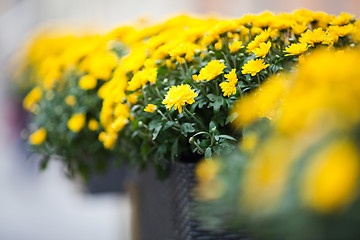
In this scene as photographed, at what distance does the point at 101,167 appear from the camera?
80.3 inches

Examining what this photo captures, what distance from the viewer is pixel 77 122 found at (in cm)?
195

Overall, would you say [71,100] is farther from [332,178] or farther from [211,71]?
[332,178]

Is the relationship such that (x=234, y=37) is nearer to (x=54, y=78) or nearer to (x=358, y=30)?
(x=358, y=30)

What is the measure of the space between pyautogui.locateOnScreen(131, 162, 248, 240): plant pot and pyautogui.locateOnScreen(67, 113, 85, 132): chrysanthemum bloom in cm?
32

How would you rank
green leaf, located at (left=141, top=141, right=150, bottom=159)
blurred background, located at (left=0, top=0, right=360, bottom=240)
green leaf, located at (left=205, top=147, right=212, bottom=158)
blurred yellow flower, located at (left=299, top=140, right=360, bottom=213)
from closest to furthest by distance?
blurred yellow flower, located at (left=299, top=140, right=360, bottom=213)
green leaf, located at (left=205, top=147, right=212, bottom=158)
green leaf, located at (left=141, top=141, right=150, bottom=159)
blurred background, located at (left=0, top=0, right=360, bottom=240)

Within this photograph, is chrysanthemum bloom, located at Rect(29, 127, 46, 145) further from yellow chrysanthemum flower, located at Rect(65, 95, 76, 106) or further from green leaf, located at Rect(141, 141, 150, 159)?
green leaf, located at Rect(141, 141, 150, 159)

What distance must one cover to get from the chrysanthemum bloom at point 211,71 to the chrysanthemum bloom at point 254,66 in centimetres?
6

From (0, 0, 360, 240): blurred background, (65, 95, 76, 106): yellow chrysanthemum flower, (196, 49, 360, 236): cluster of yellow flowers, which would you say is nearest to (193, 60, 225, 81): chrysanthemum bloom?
(196, 49, 360, 236): cluster of yellow flowers

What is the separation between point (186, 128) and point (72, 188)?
11.2ft

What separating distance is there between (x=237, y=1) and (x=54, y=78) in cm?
350

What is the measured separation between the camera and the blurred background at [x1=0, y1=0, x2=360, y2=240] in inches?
153

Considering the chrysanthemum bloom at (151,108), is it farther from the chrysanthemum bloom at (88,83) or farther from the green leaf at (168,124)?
the chrysanthemum bloom at (88,83)

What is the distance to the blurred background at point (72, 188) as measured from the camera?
389cm

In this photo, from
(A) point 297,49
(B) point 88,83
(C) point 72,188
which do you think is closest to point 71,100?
(B) point 88,83
